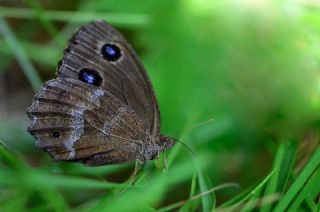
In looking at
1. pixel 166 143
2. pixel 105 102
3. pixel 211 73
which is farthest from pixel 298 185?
pixel 211 73

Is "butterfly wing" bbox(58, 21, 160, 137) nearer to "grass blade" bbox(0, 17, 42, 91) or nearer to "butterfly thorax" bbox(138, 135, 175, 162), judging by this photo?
"butterfly thorax" bbox(138, 135, 175, 162)

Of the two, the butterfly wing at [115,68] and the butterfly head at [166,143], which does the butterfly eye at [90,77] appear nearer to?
the butterfly wing at [115,68]

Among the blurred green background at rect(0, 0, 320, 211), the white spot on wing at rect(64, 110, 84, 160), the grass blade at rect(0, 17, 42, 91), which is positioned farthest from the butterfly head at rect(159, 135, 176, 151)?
the grass blade at rect(0, 17, 42, 91)

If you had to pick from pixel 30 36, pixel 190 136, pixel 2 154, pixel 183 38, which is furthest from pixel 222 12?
pixel 2 154

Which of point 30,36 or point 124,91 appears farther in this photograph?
point 30,36

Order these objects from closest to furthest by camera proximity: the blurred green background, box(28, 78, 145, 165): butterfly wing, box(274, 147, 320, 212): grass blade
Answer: box(274, 147, 320, 212): grass blade
box(28, 78, 145, 165): butterfly wing
the blurred green background

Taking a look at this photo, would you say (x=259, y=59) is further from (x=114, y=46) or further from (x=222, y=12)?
(x=114, y=46)

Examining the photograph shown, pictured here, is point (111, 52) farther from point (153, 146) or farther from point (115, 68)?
Result: point (153, 146)
